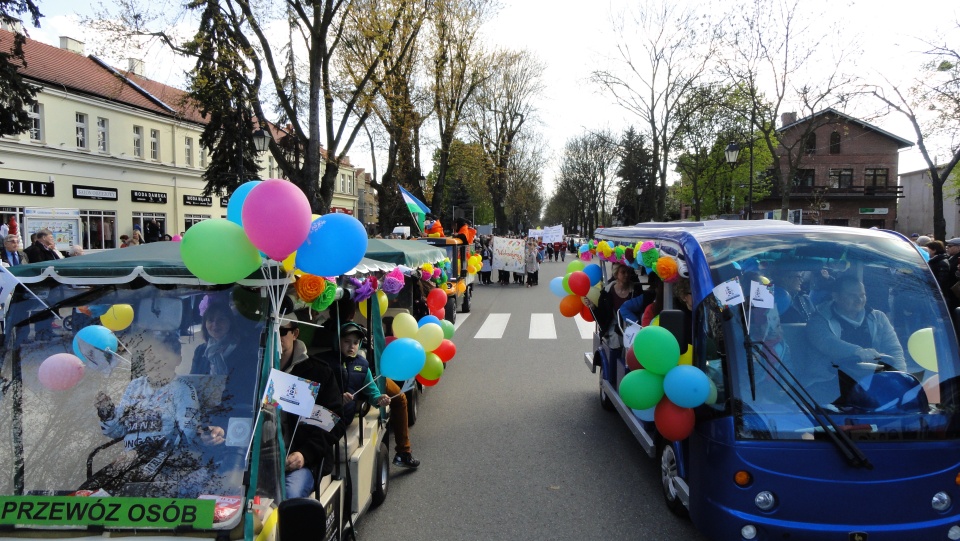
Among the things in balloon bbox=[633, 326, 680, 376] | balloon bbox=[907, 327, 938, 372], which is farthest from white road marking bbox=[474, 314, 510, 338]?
balloon bbox=[907, 327, 938, 372]

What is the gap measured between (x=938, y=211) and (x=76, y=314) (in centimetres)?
2559

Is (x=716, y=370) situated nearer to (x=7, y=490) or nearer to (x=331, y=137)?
(x=7, y=490)

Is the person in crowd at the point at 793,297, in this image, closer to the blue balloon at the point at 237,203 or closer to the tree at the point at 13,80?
the blue balloon at the point at 237,203

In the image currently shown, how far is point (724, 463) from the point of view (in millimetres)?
3820

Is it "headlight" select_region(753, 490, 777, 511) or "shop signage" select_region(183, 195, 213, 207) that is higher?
"shop signage" select_region(183, 195, 213, 207)

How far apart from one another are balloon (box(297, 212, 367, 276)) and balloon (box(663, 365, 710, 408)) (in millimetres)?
2185

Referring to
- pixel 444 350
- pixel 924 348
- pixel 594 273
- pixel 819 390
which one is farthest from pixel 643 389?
pixel 594 273

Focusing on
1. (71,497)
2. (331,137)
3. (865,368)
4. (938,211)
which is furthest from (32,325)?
(938,211)

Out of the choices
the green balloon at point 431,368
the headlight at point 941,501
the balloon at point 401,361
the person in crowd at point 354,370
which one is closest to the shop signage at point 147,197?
the green balloon at point 431,368

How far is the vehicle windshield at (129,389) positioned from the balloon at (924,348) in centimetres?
405

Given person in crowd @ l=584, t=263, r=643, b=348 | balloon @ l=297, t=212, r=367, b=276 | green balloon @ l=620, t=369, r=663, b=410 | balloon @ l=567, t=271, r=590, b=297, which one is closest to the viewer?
balloon @ l=297, t=212, r=367, b=276

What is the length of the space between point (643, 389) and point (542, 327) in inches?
412

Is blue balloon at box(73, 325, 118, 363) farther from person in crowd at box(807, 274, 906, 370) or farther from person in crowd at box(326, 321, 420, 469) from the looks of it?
person in crowd at box(807, 274, 906, 370)

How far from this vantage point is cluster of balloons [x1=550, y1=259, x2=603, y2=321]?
313 inches
